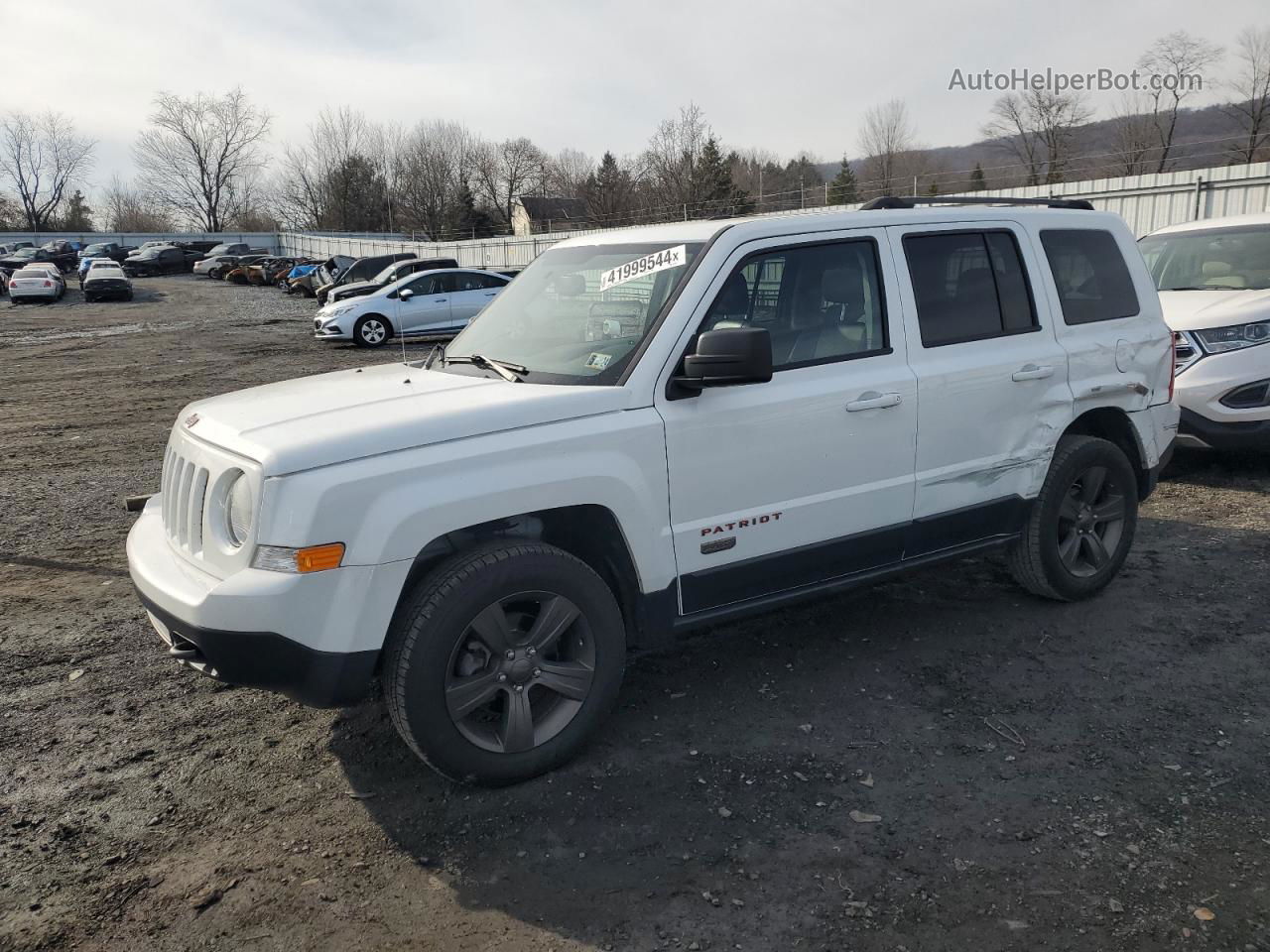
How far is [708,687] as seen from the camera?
169 inches

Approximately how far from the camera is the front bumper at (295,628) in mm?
3033

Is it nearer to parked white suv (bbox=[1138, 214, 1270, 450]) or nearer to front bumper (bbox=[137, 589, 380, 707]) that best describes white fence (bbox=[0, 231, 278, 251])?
parked white suv (bbox=[1138, 214, 1270, 450])

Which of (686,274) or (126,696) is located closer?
(686,274)

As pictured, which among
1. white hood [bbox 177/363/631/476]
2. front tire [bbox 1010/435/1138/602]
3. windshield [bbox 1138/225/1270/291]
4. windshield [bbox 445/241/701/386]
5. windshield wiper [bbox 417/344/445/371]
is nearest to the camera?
white hood [bbox 177/363/631/476]

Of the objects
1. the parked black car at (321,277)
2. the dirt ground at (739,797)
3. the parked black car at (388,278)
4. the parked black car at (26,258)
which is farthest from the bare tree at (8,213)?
the dirt ground at (739,797)

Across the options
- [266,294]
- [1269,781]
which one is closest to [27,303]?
[266,294]

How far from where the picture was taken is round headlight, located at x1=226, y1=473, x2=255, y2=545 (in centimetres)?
316

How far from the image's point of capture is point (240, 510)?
3195 mm

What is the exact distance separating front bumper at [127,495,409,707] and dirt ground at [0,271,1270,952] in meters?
0.58

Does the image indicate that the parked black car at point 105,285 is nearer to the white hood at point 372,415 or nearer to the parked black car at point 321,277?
the parked black car at point 321,277

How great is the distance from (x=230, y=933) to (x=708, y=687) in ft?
7.10

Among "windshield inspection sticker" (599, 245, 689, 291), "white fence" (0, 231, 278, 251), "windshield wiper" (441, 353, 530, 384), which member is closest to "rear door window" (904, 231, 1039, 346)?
"windshield inspection sticker" (599, 245, 689, 291)

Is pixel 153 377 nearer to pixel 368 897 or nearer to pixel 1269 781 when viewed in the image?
pixel 368 897

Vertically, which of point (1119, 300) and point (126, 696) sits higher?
point (1119, 300)
